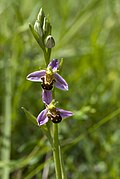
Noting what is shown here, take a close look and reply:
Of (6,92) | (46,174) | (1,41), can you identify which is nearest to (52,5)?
(1,41)

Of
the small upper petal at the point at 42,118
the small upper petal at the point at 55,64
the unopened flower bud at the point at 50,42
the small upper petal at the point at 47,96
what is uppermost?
the unopened flower bud at the point at 50,42

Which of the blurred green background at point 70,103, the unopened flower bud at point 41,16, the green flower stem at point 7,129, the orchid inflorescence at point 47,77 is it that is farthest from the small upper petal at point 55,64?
the green flower stem at point 7,129

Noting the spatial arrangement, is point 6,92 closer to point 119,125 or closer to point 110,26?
point 119,125

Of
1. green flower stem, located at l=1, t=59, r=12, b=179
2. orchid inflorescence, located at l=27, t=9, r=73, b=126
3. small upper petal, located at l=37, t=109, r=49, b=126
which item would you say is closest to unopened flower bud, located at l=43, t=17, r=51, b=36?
orchid inflorescence, located at l=27, t=9, r=73, b=126

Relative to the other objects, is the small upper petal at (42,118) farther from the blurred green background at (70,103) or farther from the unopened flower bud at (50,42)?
the blurred green background at (70,103)

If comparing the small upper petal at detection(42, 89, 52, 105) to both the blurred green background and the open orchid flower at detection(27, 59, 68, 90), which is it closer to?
the open orchid flower at detection(27, 59, 68, 90)

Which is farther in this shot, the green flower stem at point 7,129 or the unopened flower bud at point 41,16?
the green flower stem at point 7,129

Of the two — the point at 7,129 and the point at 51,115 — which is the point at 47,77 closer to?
the point at 51,115
